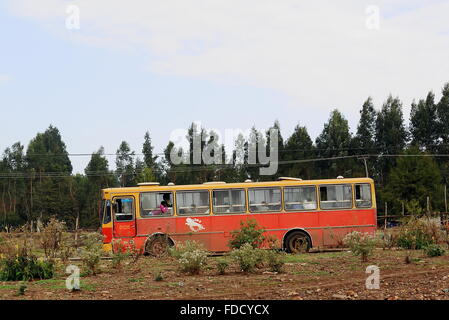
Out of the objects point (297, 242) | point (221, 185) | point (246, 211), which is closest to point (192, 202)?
point (221, 185)

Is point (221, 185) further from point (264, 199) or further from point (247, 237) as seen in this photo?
point (247, 237)

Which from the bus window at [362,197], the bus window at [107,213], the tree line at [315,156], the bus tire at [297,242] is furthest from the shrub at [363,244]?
the tree line at [315,156]

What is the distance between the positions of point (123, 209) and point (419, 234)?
10.3 m

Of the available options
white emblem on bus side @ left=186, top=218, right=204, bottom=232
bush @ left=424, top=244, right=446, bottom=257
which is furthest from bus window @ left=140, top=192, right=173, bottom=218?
bush @ left=424, top=244, right=446, bottom=257

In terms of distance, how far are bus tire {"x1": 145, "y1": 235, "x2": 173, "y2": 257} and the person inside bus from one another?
98 cm

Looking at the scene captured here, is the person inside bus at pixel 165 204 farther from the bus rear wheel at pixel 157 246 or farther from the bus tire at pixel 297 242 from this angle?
the bus tire at pixel 297 242

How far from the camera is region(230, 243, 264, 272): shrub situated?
1561 cm

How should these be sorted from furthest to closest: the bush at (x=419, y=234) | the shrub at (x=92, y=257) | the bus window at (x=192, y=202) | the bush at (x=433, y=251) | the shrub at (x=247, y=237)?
the bus window at (x=192, y=202), the bush at (x=419, y=234), the shrub at (x=247, y=237), the bush at (x=433, y=251), the shrub at (x=92, y=257)

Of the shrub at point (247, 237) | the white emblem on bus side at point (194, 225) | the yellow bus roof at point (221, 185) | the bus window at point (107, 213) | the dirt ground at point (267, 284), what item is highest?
the yellow bus roof at point (221, 185)

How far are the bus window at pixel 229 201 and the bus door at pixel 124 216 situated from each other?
298cm

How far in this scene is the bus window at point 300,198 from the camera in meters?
24.1
